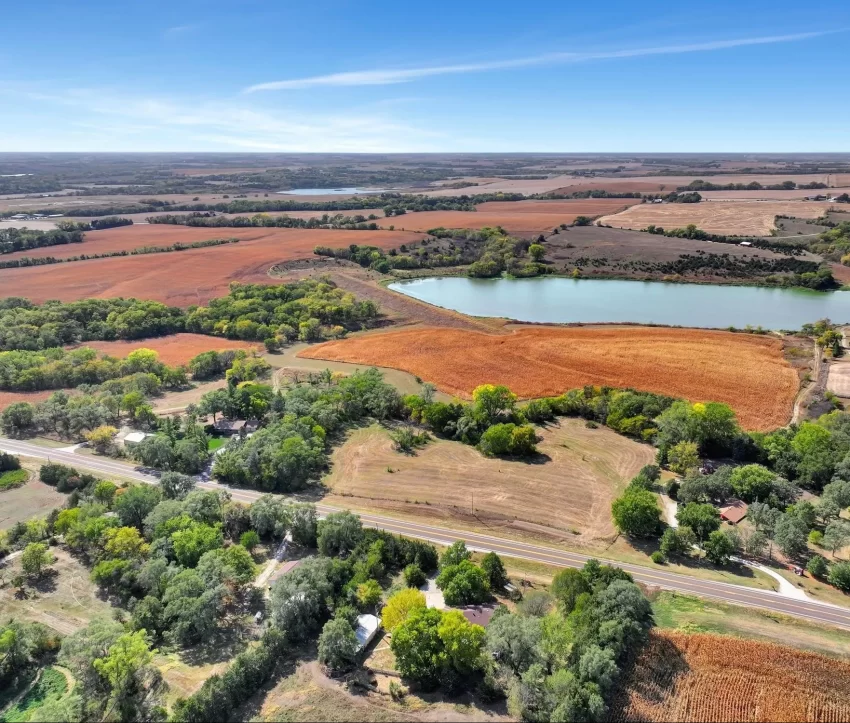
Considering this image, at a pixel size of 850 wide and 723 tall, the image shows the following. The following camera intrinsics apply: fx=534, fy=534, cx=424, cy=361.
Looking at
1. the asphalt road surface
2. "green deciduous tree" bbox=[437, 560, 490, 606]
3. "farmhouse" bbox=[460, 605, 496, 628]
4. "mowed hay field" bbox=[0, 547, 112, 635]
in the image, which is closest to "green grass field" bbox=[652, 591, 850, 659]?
the asphalt road surface

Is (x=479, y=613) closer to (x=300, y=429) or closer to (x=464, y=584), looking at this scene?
(x=464, y=584)

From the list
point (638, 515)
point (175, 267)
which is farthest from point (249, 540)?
point (175, 267)

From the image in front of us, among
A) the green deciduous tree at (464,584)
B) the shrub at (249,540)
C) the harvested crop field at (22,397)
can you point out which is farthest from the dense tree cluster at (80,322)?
the green deciduous tree at (464,584)

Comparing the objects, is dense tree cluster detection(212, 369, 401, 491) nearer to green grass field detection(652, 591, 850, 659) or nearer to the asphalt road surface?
the asphalt road surface

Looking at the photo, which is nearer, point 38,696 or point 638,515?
point 38,696

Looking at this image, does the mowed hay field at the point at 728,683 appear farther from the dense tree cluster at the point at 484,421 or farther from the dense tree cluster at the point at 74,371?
the dense tree cluster at the point at 74,371
